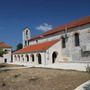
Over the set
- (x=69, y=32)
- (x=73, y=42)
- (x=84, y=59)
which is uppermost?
(x=69, y=32)

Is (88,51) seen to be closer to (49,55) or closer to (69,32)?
(69,32)

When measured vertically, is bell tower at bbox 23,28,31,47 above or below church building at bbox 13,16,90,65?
above

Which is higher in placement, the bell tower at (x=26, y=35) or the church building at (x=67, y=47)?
the bell tower at (x=26, y=35)

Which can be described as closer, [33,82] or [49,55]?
[33,82]

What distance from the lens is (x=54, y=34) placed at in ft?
130

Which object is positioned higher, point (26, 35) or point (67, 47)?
point (26, 35)

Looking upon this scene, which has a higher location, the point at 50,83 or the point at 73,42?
the point at 73,42

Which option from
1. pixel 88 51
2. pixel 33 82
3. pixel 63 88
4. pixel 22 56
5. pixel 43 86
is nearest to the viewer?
pixel 63 88

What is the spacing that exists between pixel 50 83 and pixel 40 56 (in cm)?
2316

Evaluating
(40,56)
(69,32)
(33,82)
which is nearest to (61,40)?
(69,32)

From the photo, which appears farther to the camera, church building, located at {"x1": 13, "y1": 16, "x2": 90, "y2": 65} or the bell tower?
the bell tower

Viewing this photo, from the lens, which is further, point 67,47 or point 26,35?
point 26,35

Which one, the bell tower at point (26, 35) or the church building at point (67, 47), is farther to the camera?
the bell tower at point (26, 35)

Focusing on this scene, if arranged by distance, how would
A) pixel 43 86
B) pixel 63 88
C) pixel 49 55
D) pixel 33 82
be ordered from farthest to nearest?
1. pixel 49 55
2. pixel 33 82
3. pixel 43 86
4. pixel 63 88
